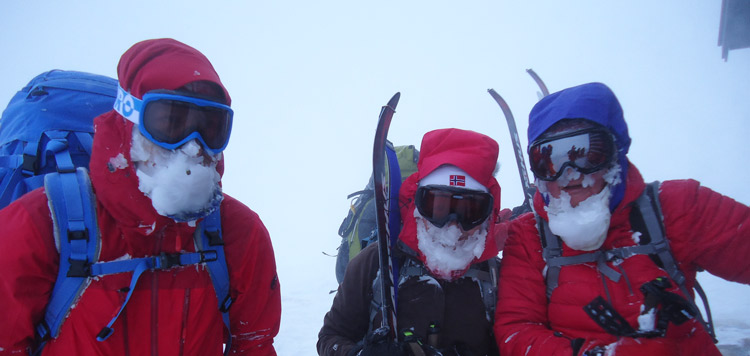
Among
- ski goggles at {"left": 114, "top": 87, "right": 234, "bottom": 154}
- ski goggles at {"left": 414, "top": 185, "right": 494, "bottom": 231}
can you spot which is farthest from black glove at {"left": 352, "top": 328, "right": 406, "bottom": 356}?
ski goggles at {"left": 114, "top": 87, "right": 234, "bottom": 154}

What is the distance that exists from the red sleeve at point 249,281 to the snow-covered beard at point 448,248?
90cm

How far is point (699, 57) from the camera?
123 metres

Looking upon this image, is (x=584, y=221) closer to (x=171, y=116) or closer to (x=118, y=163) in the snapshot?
(x=171, y=116)

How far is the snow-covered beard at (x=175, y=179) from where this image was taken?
63.1 inches

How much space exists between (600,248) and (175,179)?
2180 mm

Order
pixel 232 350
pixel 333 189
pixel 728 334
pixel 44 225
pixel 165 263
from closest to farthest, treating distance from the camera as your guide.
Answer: pixel 44 225, pixel 165 263, pixel 232 350, pixel 728 334, pixel 333 189

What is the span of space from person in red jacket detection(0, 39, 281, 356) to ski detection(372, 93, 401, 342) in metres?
0.73

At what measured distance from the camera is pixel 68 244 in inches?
58.4

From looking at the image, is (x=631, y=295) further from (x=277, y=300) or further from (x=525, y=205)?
(x=525, y=205)

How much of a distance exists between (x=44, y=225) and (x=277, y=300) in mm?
1104

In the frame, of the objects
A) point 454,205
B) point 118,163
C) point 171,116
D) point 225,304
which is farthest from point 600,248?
point 118,163

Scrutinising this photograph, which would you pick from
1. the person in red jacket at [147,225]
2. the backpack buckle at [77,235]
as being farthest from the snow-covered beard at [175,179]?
the backpack buckle at [77,235]

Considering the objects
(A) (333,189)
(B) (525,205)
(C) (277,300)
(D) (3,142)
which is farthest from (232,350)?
(A) (333,189)

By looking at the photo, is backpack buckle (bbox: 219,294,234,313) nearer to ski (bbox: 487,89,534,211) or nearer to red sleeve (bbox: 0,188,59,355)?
red sleeve (bbox: 0,188,59,355)
